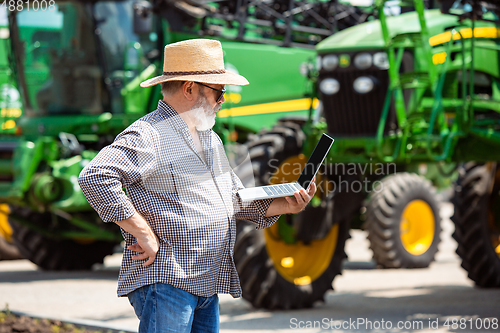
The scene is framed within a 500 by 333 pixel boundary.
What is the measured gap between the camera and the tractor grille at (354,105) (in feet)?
20.9

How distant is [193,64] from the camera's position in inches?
112

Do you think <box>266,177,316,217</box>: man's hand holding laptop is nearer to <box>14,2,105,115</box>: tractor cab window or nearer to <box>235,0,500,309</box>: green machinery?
<box>235,0,500,309</box>: green machinery

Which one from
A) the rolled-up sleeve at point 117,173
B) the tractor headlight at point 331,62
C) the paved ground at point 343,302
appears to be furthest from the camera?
the tractor headlight at point 331,62

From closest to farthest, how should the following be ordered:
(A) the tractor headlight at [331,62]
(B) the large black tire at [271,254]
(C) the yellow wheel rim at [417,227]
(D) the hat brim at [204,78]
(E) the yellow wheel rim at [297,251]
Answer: (D) the hat brim at [204,78], (B) the large black tire at [271,254], (A) the tractor headlight at [331,62], (E) the yellow wheel rim at [297,251], (C) the yellow wheel rim at [417,227]

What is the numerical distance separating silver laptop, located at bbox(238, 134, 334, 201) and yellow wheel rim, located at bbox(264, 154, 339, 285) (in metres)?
3.56

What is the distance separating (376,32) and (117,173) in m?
4.43

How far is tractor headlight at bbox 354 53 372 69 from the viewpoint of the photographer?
6.39m

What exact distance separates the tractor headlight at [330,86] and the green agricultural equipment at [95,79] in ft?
7.79

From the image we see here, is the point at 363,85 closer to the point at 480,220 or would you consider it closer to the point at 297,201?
the point at 480,220

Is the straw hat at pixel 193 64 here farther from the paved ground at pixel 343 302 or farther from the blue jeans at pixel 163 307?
the paved ground at pixel 343 302

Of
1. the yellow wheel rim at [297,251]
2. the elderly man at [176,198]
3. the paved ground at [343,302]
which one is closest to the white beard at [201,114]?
the elderly man at [176,198]

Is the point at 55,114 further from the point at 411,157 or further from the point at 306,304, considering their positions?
the point at 411,157

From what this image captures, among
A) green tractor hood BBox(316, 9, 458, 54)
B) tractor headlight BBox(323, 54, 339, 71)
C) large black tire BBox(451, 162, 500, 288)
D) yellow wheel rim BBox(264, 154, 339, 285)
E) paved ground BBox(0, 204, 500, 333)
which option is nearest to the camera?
paved ground BBox(0, 204, 500, 333)

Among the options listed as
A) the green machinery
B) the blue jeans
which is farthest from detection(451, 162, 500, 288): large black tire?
the blue jeans
